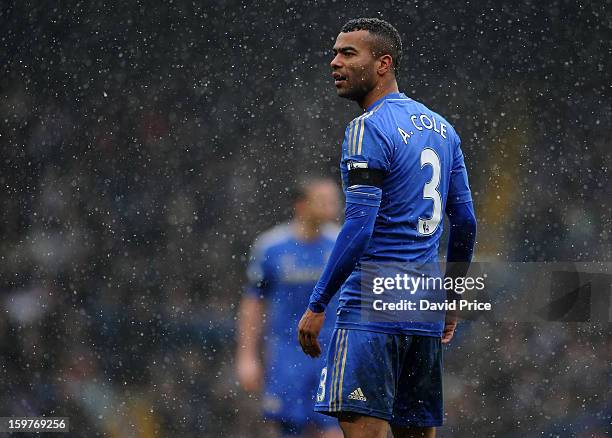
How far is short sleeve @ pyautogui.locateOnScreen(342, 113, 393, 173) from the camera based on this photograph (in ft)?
9.11

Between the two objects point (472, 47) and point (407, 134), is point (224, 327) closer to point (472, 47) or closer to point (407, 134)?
point (472, 47)

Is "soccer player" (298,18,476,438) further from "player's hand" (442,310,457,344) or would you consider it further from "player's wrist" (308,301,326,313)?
"player's hand" (442,310,457,344)

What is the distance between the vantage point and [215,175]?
8.73 metres

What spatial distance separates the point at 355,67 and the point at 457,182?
48 centimetres

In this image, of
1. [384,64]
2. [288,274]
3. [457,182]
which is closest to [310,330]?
[457,182]

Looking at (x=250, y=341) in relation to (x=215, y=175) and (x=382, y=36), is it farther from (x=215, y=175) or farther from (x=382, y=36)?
(x=215, y=175)

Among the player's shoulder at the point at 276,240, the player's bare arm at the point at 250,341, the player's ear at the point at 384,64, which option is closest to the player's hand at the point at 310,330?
the player's ear at the point at 384,64

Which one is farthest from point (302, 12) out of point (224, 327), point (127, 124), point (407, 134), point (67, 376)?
point (407, 134)

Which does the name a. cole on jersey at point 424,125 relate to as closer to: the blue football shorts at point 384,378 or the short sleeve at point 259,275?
the blue football shorts at point 384,378

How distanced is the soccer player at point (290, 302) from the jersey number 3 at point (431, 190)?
45.1 inches

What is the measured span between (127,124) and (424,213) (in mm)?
6331

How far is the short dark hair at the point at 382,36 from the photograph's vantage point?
2.96m

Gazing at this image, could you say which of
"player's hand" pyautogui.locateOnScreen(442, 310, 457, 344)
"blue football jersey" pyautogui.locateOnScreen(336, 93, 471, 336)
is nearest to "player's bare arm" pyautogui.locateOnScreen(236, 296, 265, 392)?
"player's hand" pyautogui.locateOnScreen(442, 310, 457, 344)

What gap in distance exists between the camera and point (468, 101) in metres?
8.30
